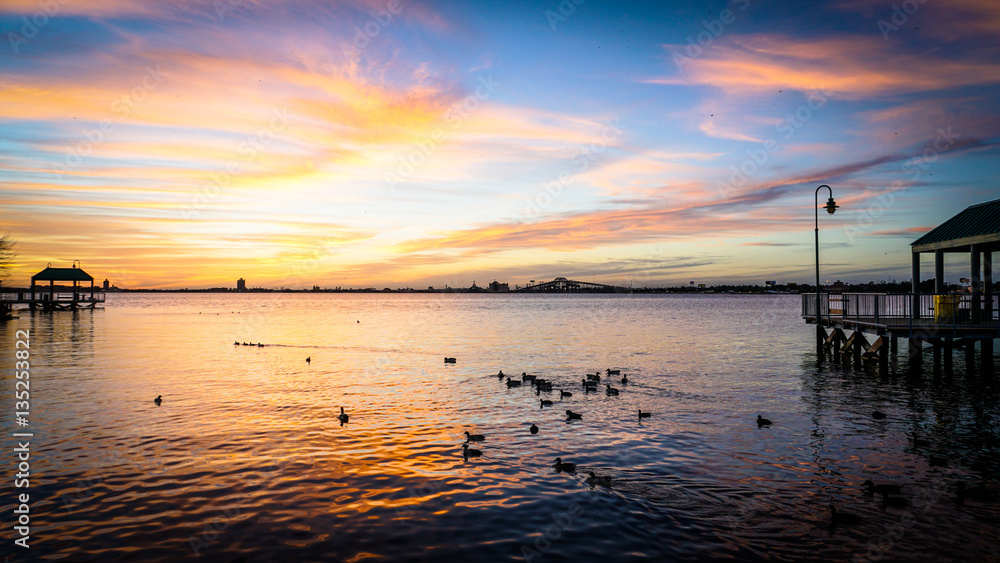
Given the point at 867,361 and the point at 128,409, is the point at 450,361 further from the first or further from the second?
the point at 867,361

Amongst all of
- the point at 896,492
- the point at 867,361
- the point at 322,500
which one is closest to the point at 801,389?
the point at 867,361

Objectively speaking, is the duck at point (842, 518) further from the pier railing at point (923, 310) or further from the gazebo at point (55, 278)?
the gazebo at point (55, 278)

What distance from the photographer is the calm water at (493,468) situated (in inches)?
381

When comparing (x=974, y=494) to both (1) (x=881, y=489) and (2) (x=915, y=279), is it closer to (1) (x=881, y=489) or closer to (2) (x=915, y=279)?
(1) (x=881, y=489)

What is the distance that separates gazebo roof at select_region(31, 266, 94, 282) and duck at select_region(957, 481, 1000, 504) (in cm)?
12217

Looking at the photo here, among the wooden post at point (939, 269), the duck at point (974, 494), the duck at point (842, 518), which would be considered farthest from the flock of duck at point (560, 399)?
the wooden post at point (939, 269)

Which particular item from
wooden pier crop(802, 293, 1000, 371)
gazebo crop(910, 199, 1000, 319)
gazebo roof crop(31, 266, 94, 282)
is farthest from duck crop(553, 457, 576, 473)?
gazebo roof crop(31, 266, 94, 282)

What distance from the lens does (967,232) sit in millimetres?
28641

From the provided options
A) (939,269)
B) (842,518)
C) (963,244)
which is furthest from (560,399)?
(939,269)

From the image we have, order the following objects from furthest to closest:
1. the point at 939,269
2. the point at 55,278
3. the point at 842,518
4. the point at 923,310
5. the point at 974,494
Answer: the point at 55,278, the point at 923,310, the point at 939,269, the point at 974,494, the point at 842,518

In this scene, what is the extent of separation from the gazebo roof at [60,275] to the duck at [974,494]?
401 feet

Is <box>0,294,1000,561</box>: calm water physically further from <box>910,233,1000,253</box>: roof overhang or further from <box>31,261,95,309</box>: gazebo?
<box>31,261,95,309</box>: gazebo

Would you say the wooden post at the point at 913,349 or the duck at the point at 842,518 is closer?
the duck at the point at 842,518

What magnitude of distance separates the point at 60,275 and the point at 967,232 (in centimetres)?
12506
